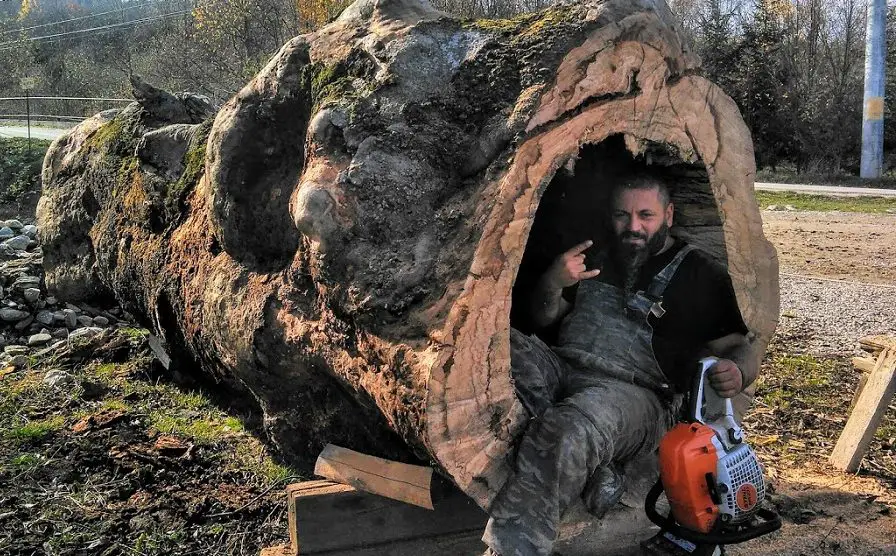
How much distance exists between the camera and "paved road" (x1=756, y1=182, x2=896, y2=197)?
14781 millimetres

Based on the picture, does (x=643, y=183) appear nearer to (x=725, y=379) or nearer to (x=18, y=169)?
(x=725, y=379)

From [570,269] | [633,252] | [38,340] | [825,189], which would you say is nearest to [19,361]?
[38,340]

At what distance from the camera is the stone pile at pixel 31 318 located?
5.69 metres

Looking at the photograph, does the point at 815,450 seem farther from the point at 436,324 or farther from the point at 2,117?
the point at 2,117

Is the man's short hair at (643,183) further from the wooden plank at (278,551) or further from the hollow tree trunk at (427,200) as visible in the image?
the wooden plank at (278,551)

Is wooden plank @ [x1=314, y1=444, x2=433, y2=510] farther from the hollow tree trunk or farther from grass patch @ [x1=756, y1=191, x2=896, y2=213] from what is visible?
grass patch @ [x1=756, y1=191, x2=896, y2=213]

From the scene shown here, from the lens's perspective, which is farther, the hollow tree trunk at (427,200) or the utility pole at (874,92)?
the utility pole at (874,92)

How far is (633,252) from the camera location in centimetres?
279

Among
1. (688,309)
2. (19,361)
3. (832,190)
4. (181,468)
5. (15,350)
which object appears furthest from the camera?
(832,190)

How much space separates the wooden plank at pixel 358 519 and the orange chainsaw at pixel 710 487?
714 mm

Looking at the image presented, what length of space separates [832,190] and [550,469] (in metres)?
15.6

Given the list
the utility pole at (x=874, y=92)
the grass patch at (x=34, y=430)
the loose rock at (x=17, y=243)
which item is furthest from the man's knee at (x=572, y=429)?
the utility pole at (x=874, y=92)

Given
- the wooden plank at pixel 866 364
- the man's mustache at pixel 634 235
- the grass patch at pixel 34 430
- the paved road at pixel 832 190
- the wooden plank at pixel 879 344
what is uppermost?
the paved road at pixel 832 190

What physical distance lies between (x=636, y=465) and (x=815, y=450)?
5.29ft
